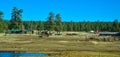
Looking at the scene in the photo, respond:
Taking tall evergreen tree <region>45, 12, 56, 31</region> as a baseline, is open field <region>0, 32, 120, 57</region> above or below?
below

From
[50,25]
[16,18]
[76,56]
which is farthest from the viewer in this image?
[50,25]

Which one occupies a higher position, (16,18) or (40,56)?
(16,18)

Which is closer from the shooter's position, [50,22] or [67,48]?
[67,48]

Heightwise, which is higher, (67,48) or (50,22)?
(50,22)

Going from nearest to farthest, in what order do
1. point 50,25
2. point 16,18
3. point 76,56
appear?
1. point 76,56
2. point 16,18
3. point 50,25

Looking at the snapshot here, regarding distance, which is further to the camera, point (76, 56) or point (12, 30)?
point (12, 30)

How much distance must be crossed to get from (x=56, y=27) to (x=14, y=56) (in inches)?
5211

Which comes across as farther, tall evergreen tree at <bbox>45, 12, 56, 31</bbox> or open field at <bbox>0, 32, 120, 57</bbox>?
tall evergreen tree at <bbox>45, 12, 56, 31</bbox>

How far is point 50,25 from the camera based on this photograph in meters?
174

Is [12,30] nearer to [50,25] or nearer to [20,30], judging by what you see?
[20,30]

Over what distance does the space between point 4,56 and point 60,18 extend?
137487mm

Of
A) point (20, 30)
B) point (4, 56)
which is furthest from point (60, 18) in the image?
point (4, 56)

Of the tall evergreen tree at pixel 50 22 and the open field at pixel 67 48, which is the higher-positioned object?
the tall evergreen tree at pixel 50 22

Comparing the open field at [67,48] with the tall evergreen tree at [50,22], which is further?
the tall evergreen tree at [50,22]
